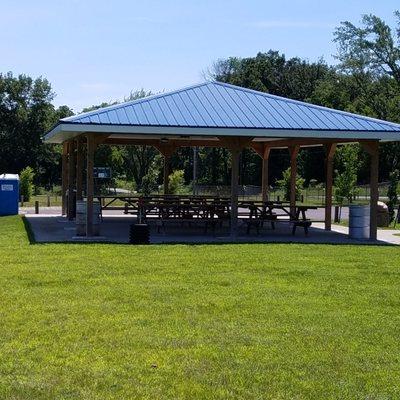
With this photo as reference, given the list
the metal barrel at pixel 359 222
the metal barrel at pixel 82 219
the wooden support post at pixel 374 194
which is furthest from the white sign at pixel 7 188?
the wooden support post at pixel 374 194

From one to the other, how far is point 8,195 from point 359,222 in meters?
12.5

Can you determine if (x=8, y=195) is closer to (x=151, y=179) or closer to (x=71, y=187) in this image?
(x=71, y=187)

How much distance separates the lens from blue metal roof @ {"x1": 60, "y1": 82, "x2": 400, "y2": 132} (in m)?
15.9

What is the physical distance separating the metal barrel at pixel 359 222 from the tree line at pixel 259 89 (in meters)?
31.1

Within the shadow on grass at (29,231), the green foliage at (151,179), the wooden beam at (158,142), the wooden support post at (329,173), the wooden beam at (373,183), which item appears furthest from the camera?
the green foliage at (151,179)

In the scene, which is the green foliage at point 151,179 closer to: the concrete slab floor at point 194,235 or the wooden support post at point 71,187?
the wooden support post at point 71,187

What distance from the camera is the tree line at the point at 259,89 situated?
5450 centimetres

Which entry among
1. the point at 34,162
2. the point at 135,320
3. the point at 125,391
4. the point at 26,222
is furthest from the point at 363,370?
the point at 34,162

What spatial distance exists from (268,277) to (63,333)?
436 cm

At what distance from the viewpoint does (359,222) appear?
57.1 ft

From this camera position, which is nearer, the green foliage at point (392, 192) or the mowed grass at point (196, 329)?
the mowed grass at point (196, 329)

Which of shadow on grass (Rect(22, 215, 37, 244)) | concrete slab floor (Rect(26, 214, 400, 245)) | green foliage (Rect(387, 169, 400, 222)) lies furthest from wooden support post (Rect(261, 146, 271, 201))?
shadow on grass (Rect(22, 215, 37, 244))

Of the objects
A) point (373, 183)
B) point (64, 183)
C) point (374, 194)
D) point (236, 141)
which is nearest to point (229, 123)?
point (236, 141)

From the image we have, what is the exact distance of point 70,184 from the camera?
2169 cm
